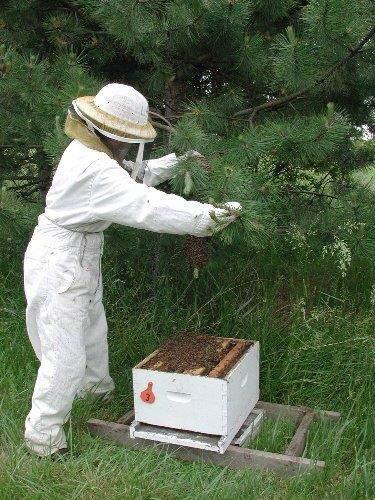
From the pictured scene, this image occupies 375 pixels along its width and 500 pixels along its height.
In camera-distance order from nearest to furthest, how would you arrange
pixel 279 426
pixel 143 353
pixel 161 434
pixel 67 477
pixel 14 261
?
pixel 67 477
pixel 161 434
pixel 279 426
pixel 143 353
pixel 14 261

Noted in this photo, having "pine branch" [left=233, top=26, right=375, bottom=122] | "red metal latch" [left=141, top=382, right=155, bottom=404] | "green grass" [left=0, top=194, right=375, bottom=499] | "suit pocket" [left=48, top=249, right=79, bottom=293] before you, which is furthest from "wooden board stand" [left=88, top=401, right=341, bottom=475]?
"pine branch" [left=233, top=26, right=375, bottom=122]

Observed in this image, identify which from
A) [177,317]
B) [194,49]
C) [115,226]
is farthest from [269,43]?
[177,317]

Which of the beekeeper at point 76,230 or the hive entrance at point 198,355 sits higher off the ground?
the beekeeper at point 76,230

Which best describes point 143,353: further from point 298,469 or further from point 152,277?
point 298,469

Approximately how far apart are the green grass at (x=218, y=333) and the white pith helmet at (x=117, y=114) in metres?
0.81

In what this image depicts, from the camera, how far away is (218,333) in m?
3.92

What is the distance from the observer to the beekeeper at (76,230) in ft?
9.00

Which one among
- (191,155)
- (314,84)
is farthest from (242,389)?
(314,84)

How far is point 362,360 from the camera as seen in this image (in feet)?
11.1

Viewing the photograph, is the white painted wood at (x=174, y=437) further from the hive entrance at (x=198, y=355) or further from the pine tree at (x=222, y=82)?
the pine tree at (x=222, y=82)

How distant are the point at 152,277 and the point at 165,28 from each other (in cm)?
161

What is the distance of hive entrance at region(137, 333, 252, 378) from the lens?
3006mm

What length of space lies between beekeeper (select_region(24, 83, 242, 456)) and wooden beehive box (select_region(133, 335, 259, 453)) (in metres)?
0.36

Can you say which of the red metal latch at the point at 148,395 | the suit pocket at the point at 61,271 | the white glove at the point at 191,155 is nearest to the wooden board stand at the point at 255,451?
the red metal latch at the point at 148,395
